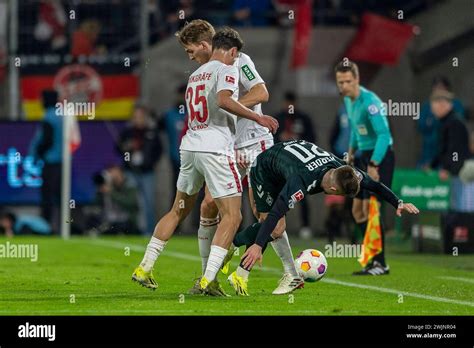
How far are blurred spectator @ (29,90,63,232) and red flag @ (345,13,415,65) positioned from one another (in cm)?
556

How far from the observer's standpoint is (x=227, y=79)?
460 inches

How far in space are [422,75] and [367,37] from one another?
58.5 inches

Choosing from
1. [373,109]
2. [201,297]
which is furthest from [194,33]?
[373,109]

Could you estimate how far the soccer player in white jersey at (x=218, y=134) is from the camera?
1171 centimetres

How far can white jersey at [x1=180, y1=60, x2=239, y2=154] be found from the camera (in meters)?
11.8

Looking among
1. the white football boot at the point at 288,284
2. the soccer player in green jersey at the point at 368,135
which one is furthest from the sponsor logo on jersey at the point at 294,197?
the soccer player in green jersey at the point at 368,135

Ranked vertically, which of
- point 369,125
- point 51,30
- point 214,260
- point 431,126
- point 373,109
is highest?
point 51,30

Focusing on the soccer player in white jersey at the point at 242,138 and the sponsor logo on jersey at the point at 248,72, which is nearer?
the soccer player in white jersey at the point at 242,138

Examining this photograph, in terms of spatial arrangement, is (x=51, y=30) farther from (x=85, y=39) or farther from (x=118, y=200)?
(x=118, y=200)

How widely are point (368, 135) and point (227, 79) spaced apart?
13.0 feet

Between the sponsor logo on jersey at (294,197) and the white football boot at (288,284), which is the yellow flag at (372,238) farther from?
the sponsor logo on jersey at (294,197)

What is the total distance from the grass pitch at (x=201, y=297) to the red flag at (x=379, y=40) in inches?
308

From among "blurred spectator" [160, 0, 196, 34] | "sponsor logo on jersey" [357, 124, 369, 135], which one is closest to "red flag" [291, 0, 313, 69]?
"blurred spectator" [160, 0, 196, 34]
